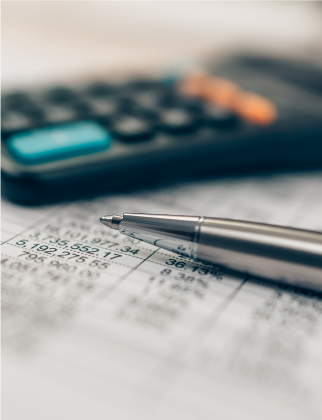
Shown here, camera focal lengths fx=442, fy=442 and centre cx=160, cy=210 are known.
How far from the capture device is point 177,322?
0.21 m

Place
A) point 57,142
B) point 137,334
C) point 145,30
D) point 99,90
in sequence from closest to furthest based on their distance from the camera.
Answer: point 137,334
point 57,142
point 99,90
point 145,30

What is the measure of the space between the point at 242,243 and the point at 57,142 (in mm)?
161

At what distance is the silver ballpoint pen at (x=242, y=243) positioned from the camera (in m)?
0.22

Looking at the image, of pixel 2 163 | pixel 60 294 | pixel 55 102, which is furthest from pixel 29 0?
pixel 60 294

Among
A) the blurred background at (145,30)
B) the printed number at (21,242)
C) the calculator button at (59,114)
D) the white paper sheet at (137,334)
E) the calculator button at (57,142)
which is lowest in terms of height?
the white paper sheet at (137,334)

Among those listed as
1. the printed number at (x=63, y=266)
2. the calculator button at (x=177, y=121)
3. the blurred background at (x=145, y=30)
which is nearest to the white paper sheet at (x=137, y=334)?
the printed number at (x=63, y=266)

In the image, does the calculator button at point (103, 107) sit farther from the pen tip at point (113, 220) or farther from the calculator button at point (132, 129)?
the pen tip at point (113, 220)

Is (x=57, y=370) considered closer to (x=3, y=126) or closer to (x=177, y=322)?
(x=177, y=322)

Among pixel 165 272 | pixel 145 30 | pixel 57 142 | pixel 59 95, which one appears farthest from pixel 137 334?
pixel 145 30

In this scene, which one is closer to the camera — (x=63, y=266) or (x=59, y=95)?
(x=63, y=266)

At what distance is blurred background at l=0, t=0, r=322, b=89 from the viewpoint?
68 centimetres

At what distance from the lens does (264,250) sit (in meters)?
Result: 0.22

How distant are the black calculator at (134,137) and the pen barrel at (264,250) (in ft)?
0.37

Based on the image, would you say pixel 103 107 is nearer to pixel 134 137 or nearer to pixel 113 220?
pixel 134 137
